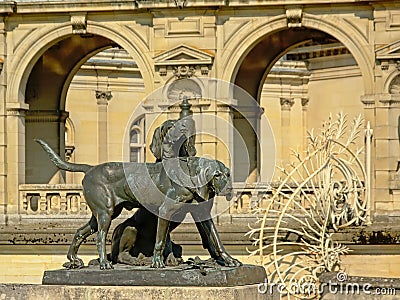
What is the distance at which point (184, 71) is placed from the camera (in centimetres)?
2895

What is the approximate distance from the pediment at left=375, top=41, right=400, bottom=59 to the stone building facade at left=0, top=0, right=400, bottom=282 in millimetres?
17

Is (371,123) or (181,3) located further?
(181,3)

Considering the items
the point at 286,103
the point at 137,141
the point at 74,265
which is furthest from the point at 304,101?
the point at 74,265

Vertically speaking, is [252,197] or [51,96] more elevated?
[51,96]

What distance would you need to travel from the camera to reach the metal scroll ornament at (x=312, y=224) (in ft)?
87.0

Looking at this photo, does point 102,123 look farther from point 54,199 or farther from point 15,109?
point 54,199

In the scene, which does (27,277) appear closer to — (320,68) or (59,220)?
(59,220)

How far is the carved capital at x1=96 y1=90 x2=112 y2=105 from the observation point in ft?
130

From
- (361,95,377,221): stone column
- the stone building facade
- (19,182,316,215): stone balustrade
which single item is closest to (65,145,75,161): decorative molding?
the stone building facade

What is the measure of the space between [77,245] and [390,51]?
10802 millimetres

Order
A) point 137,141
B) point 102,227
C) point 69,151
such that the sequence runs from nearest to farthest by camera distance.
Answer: point 102,227
point 69,151
point 137,141

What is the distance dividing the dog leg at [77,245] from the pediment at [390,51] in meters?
10.5

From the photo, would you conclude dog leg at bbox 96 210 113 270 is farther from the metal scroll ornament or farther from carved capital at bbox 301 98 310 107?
carved capital at bbox 301 98 310 107

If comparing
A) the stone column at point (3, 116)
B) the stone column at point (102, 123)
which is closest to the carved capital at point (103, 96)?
the stone column at point (102, 123)
